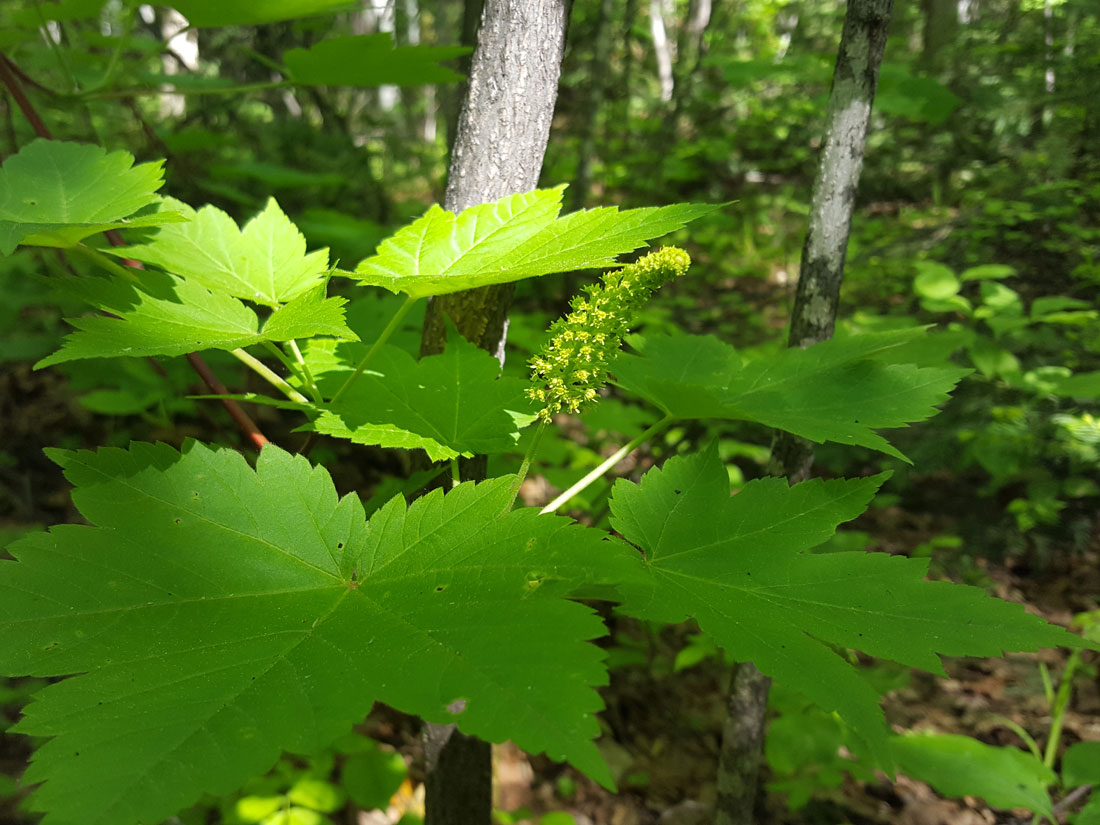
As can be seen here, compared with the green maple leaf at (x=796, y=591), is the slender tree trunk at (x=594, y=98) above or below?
above

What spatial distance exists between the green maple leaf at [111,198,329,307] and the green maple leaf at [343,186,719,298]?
0.78 ft

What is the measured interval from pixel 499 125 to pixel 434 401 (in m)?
0.59

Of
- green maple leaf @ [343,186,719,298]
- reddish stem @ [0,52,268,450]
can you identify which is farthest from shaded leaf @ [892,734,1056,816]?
reddish stem @ [0,52,268,450]

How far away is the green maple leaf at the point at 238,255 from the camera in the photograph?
124cm

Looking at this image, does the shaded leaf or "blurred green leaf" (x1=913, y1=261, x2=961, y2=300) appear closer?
the shaded leaf

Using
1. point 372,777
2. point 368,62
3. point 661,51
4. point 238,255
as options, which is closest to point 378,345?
point 238,255

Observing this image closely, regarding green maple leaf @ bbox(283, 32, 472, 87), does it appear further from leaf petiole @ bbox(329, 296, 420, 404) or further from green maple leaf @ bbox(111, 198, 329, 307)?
leaf petiole @ bbox(329, 296, 420, 404)

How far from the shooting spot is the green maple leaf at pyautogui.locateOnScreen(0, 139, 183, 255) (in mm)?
1000

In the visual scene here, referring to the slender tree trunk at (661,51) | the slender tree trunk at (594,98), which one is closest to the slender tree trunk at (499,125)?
the slender tree trunk at (594,98)

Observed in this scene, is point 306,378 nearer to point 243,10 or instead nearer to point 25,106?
point 25,106

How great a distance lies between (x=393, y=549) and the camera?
949mm

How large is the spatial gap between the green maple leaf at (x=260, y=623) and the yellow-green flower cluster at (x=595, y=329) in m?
0.20

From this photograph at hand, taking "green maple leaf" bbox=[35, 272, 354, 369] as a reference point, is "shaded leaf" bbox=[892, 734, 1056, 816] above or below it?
below

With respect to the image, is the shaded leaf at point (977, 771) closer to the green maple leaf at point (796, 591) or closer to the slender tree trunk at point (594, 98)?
the green maple leaf at point (796, 591)
